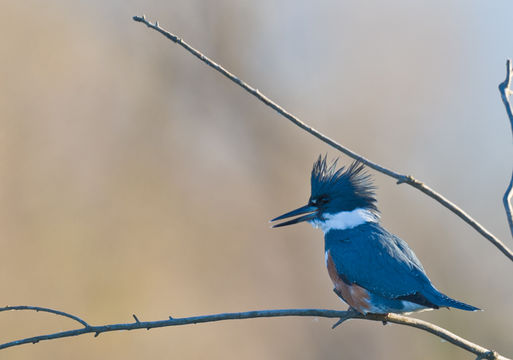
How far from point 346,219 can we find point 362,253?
10.8 inches

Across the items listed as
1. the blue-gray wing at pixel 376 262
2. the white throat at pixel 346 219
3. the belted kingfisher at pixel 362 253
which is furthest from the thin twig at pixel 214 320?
the white throat at pixel 346 219

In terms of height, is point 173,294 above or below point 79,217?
below

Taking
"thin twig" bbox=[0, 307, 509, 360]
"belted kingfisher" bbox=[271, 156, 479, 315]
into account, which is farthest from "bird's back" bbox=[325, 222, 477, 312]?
"thin twig" bbox=[0, 307, 509, 360]

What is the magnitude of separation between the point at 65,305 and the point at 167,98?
1.89m

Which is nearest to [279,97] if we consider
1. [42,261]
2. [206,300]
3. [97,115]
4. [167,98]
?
[167,98]

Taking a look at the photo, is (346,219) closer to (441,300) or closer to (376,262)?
(376,262)

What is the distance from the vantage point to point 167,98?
16.2ft

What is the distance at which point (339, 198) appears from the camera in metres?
2.62

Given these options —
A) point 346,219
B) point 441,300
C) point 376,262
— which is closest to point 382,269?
point 376,262

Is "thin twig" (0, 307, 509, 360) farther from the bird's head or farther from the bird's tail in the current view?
the bird's head

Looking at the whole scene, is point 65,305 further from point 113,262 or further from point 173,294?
point 173,294

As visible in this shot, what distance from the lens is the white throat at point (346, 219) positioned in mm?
2559

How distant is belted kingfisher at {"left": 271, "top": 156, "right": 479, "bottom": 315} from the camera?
215 cm

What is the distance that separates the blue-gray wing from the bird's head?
4.2 inches
